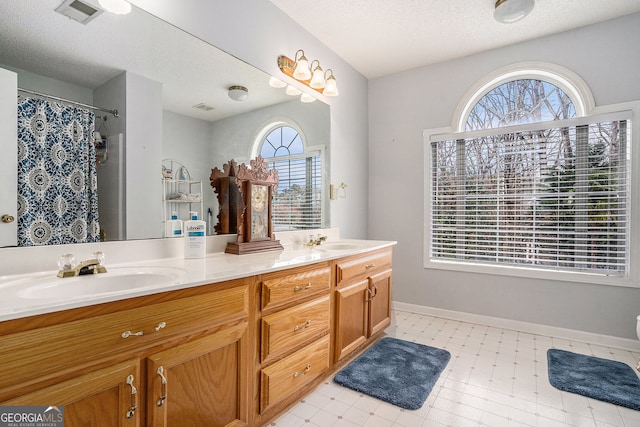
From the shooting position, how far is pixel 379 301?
2.55m

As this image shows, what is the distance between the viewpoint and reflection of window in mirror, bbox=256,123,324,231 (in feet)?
7.70

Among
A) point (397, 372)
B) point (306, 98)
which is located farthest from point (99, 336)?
point (306, 98)

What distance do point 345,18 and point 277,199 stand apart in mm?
1552

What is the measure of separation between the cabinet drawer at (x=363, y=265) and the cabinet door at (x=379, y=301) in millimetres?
69

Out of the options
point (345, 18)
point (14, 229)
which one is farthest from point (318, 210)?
point (14, 229)

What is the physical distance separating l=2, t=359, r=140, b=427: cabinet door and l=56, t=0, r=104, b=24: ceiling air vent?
4.66 feet

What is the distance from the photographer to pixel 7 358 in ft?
2.52

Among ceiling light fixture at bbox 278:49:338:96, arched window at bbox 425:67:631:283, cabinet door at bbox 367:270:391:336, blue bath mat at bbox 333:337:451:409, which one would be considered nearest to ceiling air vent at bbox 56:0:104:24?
ceiling light fixture at bbox 278:49:338:96

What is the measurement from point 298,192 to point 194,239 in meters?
1.10

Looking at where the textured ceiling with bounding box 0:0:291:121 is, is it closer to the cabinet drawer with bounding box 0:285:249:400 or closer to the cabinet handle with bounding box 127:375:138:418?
the cabinet drawer with bounding box 0:285:249:400

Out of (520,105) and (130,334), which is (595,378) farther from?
(130,334)

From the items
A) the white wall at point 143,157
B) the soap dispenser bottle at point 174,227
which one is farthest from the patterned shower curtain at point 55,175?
the soap dispenser bottle at point 174,227

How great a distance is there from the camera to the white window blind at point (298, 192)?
7.95ft

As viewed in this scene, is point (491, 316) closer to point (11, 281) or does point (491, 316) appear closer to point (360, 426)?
A: point (360, 426)
